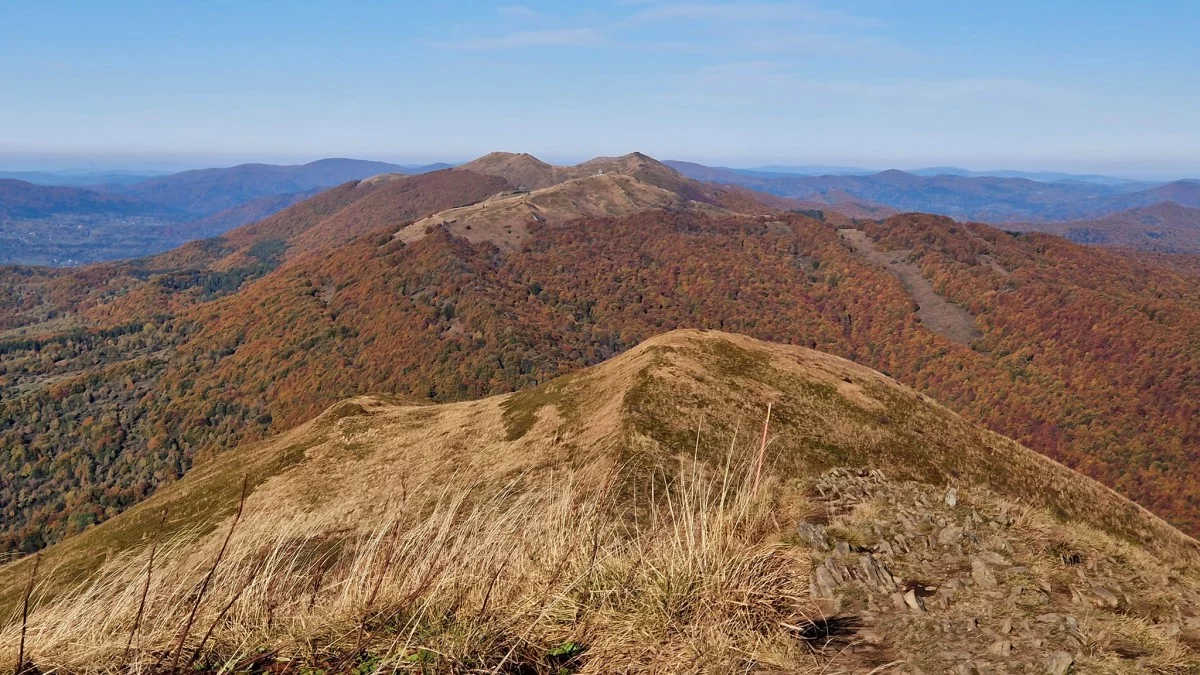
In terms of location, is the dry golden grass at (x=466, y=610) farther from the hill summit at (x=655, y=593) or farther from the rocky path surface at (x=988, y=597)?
the rocky path surface at (x=988, y=597)

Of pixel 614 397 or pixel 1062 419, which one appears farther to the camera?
pixel 1062 419

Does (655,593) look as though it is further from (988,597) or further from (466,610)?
(988,597)

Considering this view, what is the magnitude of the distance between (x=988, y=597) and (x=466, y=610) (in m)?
6.95

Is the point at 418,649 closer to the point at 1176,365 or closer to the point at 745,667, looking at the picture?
the point at 745,667

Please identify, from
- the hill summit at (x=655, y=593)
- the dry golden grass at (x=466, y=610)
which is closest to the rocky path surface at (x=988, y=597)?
the hill summit at (x=655, y=593)

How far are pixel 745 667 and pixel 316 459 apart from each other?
149ft

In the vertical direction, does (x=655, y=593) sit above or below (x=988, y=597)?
above

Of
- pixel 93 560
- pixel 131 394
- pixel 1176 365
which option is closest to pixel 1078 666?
pixel 93 560

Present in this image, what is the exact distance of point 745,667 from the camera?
5.74 metres

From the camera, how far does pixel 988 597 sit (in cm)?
842

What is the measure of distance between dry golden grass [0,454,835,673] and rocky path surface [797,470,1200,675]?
0.94 m

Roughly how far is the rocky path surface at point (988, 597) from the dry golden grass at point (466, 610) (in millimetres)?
945

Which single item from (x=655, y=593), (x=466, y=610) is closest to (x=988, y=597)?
(x=655, y=593)

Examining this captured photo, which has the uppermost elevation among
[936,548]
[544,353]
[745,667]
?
[745,667]
